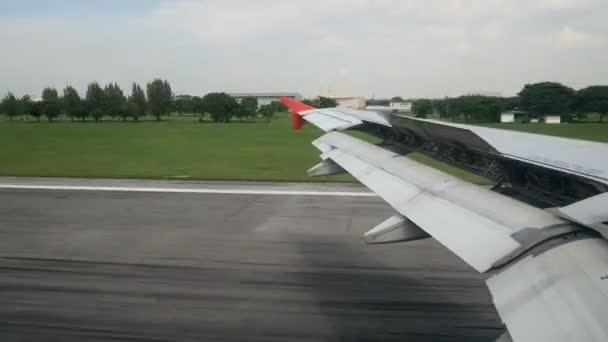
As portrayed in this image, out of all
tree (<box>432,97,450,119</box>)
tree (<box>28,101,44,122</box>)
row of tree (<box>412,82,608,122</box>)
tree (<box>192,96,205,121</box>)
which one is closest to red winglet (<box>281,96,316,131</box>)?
row of tree (<box>412,82,608,122</box>)

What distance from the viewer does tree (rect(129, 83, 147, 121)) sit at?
7031 centimetres

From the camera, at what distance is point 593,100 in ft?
59.0

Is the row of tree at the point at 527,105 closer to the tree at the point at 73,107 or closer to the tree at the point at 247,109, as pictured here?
the tree at the point at 247,109

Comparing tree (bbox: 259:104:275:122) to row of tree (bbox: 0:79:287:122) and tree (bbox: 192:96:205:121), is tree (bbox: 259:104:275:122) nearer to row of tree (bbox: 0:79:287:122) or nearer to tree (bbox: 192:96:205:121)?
row of tree (bbox: 0:79:287:122)

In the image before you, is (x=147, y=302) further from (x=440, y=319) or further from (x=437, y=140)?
(x=437, y=140)

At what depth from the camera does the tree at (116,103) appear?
70031mm

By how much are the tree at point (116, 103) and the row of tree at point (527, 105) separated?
61.9m

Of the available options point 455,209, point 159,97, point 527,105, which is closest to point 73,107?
point 159,97

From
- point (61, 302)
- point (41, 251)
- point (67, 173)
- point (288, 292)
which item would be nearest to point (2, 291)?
point (61, 302)

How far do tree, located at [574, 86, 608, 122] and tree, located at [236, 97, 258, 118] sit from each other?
47848mm

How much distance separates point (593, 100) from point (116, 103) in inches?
2714

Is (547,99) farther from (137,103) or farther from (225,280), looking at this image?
(137,103)

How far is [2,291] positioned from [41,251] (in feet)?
5.03

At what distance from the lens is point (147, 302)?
5.15m
